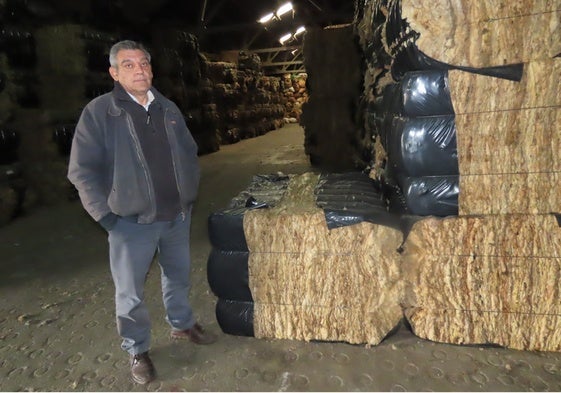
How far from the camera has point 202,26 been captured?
12.0m

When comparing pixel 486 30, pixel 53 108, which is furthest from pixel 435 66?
pixel 53 108

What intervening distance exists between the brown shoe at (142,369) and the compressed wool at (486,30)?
90.9 inches

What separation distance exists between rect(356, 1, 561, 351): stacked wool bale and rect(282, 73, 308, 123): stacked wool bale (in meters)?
19.9

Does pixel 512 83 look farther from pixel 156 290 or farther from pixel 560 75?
pixel 156 290

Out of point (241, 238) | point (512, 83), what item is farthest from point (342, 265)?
point (512, 83)

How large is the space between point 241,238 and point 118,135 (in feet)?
3.06

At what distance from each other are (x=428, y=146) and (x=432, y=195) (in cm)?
28

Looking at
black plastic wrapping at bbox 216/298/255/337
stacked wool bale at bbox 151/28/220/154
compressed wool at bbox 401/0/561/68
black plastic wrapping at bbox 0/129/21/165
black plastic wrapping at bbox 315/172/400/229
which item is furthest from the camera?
stacked wool bale at bbox 151/28/220/154

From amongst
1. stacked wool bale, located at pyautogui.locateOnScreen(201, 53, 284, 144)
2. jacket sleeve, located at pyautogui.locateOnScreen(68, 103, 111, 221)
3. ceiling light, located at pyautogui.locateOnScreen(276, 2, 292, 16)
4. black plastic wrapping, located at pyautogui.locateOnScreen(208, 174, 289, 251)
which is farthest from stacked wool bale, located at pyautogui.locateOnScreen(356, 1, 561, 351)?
ceiling light, located at pyautogui.locateOnScreen(276, 2, 292, 16)

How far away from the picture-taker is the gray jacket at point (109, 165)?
2047mm

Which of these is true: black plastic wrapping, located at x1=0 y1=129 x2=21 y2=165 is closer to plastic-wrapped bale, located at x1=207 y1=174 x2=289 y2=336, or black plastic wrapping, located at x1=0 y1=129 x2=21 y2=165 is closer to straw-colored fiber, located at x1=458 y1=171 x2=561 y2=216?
plastic-wrapped bale, located at x1=207 y1=174 x2=289 y2=336

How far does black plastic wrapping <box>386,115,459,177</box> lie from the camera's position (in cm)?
221

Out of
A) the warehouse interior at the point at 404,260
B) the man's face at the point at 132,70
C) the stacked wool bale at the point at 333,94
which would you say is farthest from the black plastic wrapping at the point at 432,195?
the stacked wool bale at the point at 333,94

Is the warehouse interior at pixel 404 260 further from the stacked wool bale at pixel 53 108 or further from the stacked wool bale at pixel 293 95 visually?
the stacked wool bale at pixel 293 95
